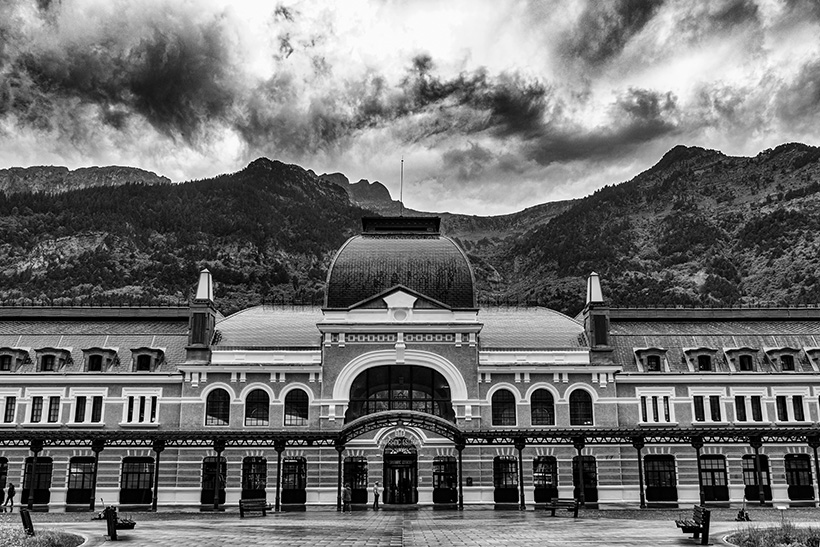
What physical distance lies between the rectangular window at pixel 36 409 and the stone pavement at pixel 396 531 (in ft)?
49.9

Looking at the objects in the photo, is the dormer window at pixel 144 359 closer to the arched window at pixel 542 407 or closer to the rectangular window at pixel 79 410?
the rectangular window at pixel 79 410

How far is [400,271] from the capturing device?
58781 mm

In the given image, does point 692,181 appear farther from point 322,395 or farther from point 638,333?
point 322,395

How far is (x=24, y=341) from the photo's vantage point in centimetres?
6016

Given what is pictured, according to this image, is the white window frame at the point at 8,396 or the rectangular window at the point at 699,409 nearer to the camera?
the white window frame at the point at 8,396

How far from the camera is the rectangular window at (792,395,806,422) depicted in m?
57.5

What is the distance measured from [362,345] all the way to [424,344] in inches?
165

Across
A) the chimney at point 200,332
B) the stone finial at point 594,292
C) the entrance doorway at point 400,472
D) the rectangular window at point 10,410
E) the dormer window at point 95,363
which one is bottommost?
the entrance doorway at point 400,472

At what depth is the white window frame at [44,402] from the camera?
56.6 metres

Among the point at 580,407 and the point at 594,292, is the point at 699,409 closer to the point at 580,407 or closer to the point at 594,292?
the point at 580,407

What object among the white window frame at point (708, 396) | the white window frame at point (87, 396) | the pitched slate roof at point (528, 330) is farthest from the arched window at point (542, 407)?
the white window frame at point (87, 396)

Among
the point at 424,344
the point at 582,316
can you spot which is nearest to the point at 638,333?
the point at 582,316

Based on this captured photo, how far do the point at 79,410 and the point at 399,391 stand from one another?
72.2 feet

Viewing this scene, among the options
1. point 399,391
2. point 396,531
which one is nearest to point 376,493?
point 399,391
